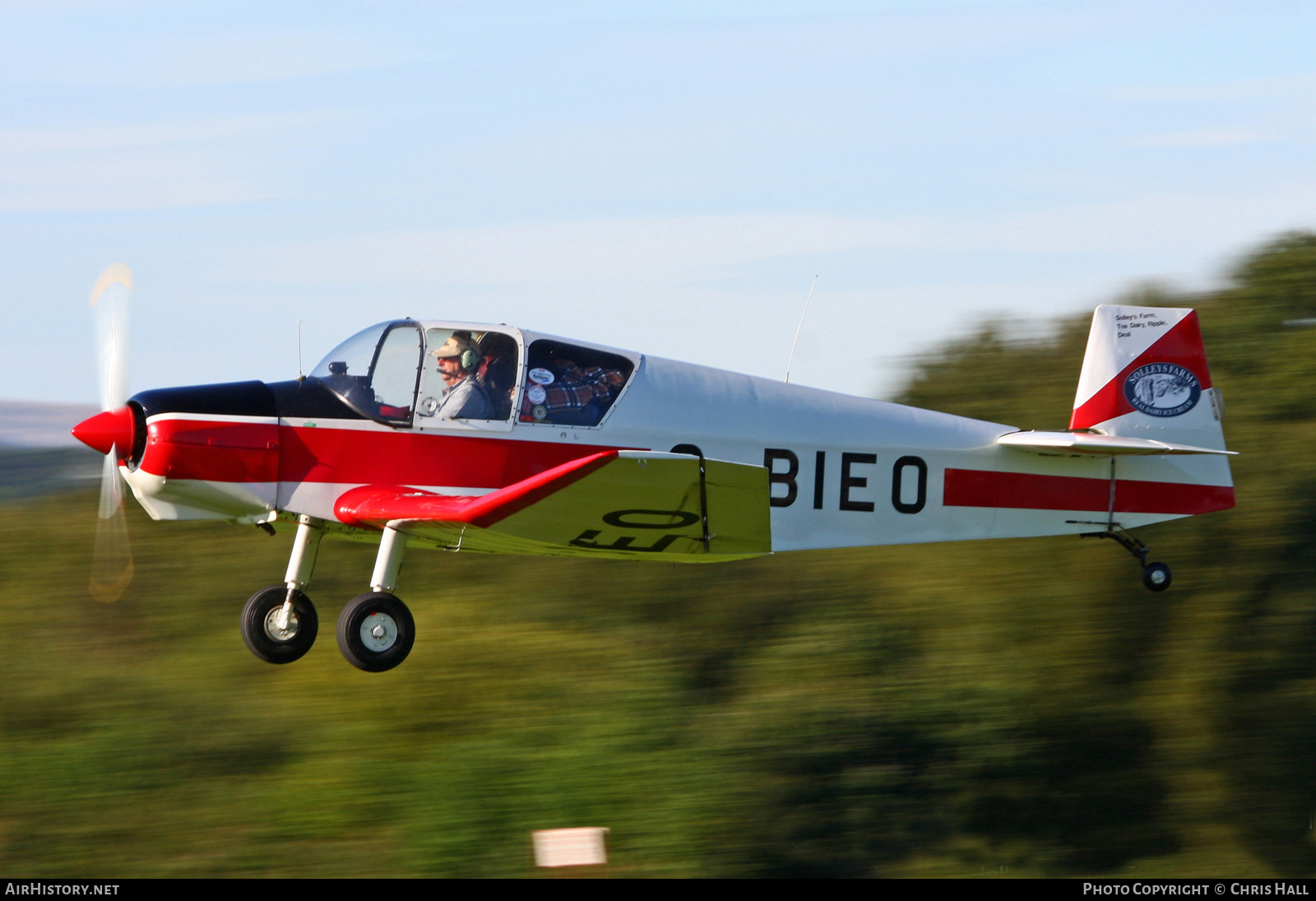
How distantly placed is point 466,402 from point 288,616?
161 centimetres

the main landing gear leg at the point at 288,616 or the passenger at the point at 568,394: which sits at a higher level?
the passenger at the point at 568,394

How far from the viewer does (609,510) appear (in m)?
6.62

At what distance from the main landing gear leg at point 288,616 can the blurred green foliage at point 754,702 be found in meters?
9.20

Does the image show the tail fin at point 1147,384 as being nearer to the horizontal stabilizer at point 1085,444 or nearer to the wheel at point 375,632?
the horizontal stabilizer at point 1085,444

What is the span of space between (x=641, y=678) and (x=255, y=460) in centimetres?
1024

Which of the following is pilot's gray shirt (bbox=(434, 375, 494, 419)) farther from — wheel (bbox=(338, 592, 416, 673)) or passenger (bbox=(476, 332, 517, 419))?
wheel (bbox=(338, 592, 416, 673))

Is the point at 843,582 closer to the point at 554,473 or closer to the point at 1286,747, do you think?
the point at 1286,747

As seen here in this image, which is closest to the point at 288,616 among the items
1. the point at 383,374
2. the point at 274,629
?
the point at 274,629

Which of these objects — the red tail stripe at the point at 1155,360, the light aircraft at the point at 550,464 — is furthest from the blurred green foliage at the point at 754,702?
the light aircraft at the point at 550,464

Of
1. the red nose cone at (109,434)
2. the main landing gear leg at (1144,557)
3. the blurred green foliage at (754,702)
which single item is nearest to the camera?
the red nose cone at (109,434)

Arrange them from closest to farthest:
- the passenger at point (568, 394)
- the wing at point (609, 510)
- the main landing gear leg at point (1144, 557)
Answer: the wing at point (609, 510), the passenger at point (568, 394), the main landing gear leg at point (1144, 557)

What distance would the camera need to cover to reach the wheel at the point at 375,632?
23.6 feet

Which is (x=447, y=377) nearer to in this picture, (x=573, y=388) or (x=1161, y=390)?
(x=573, y=388)

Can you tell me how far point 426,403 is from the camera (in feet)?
24.3
